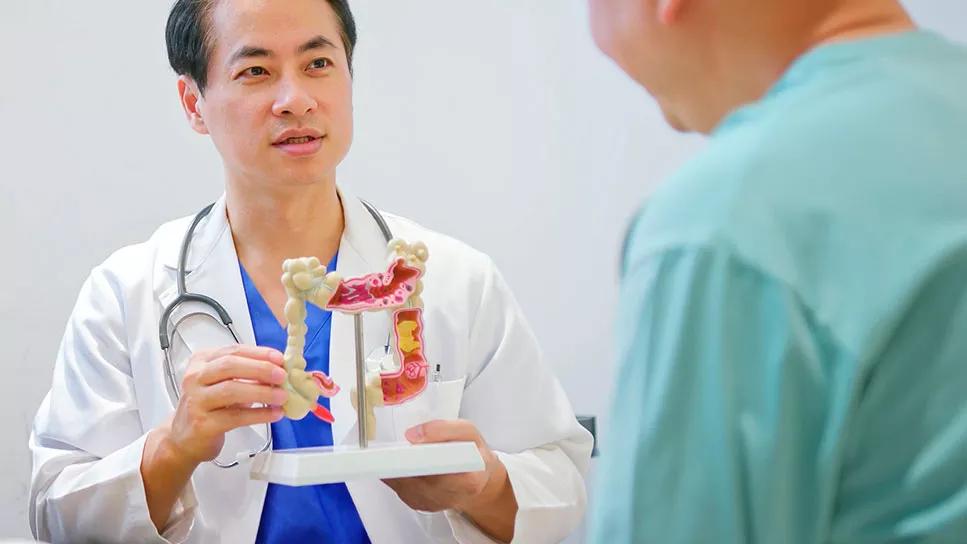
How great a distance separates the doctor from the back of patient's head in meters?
0.76

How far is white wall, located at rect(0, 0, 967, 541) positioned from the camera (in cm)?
234

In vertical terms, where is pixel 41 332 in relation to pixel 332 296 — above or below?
below

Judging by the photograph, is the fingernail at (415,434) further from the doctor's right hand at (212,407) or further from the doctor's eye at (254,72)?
the doctor's eye at (254,72)

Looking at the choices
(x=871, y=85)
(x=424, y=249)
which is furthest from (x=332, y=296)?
(x=871, y=85)

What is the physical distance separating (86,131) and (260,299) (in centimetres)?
102

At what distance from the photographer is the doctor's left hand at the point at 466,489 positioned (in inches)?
49.3

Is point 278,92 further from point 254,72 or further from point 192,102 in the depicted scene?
point 192,102

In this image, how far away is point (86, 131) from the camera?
2.35m

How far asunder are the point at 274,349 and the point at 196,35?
54 centimetres

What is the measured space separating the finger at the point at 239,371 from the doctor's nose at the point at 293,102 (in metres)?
0.41

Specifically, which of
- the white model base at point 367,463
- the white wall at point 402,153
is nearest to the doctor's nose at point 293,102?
the white model base at point 367,463

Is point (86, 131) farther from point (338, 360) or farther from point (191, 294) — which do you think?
point (338, 360)

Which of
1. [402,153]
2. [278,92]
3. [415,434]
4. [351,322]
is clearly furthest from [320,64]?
[402,153]

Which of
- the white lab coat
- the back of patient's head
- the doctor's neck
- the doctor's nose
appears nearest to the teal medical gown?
the back of patient's head
